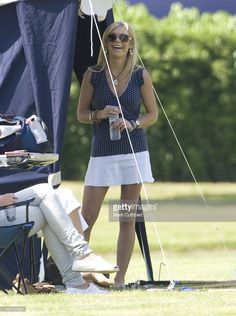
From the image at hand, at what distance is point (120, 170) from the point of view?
743 cm

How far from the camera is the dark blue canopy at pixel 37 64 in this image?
7426 millimetres

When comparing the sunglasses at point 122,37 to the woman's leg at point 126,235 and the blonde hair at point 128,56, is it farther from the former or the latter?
the woman's leg at point 126,235

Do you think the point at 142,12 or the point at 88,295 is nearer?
the point at 88,295

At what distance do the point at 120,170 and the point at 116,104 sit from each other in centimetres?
39

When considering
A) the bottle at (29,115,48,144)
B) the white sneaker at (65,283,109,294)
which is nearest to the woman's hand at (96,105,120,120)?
the bottle at (29,115,48,144)

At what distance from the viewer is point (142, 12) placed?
22.2 metres

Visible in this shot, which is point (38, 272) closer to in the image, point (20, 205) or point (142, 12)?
point (20, 205)

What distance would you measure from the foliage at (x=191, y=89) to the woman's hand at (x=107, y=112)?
14109mm

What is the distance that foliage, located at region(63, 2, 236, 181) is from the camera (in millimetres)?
21750

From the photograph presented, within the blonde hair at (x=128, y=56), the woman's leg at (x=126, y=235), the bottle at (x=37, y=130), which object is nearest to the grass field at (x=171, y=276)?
the woman's leg at (x=126, y=235)

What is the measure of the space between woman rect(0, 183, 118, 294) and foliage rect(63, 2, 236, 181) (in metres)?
14.8

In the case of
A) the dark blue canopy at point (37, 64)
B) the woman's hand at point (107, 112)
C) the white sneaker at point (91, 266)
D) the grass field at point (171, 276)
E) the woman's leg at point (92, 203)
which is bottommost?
the grass field at point (171, 276)

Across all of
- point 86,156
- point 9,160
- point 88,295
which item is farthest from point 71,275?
point 86,156

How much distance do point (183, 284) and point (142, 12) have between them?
15.1 meters
